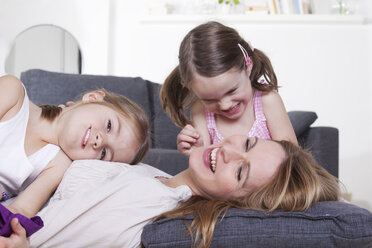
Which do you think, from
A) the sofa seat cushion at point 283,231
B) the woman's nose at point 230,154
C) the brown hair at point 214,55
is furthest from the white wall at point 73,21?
the sofa seat cushion at point 283,231

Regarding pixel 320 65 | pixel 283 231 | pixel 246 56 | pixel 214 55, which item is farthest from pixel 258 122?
pixel 320 65

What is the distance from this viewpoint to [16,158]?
1.57 metres

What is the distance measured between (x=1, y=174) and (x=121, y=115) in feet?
1.70

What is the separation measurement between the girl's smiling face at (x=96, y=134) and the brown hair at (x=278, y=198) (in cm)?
44

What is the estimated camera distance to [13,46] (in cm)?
449

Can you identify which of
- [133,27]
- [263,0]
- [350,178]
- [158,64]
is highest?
[263,0]

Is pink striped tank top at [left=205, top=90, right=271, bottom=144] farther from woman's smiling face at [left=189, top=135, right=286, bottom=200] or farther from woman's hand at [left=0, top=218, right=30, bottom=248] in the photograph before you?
woman's hand at [left=0, top=218, right=30, bottom=248]

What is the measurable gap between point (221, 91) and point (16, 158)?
2.86ft

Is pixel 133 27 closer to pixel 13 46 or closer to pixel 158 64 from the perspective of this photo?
pixel 158 64

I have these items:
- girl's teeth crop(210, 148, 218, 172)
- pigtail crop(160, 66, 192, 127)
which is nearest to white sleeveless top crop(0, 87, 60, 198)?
girl's teeth crop(210, 148, 218, 172)

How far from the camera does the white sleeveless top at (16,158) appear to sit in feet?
5.09

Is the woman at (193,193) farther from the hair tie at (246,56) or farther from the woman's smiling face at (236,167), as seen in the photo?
the hair tie at (246,56)

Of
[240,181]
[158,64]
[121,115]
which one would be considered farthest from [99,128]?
[158,64]

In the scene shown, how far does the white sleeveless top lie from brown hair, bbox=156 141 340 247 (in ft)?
1.97
